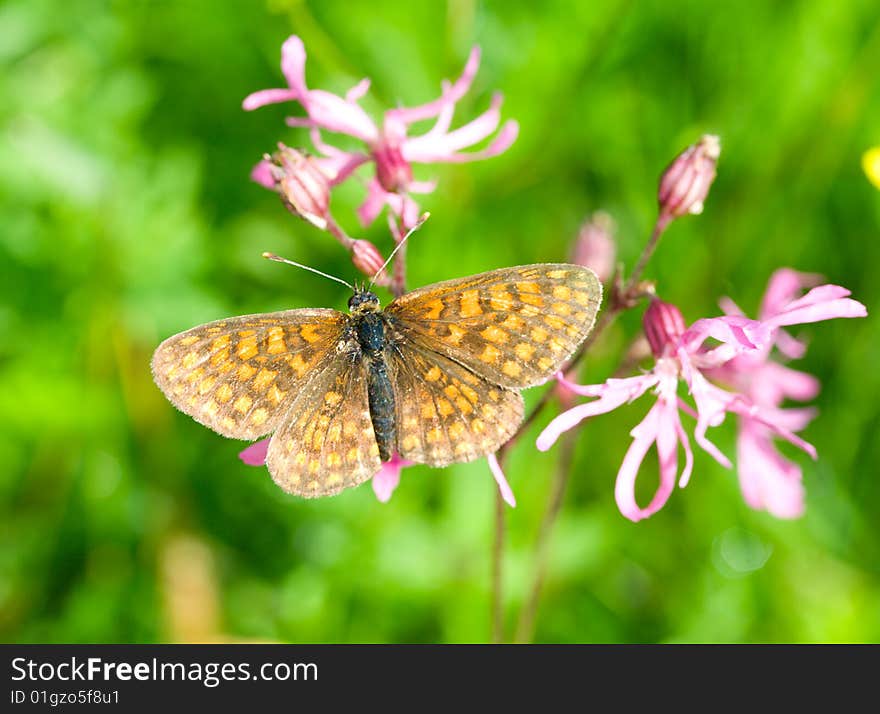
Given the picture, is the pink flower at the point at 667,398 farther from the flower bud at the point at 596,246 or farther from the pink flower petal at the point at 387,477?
the flower bud at the point at 596,246

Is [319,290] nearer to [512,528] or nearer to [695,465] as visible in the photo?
[512,528]

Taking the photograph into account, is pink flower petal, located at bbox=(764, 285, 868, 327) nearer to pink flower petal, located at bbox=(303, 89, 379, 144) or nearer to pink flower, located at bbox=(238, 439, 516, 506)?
pink flower, located at bbox=(238, 439, 516, 506)

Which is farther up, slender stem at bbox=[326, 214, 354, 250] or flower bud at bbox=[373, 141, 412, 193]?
flower bud at bbox=[373, 141, 412, 193]

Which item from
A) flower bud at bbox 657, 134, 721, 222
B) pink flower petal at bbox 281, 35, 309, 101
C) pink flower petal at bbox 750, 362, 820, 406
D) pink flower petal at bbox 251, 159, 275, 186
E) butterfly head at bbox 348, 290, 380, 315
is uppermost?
pink flower petal at bbox 281, 35, 309, 101

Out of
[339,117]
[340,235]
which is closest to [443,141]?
[339,117]

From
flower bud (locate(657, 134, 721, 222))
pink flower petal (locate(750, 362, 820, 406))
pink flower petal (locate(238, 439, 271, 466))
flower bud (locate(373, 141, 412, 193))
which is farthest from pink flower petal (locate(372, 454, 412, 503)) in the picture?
pink flower petal (locate(750, 362, 820, 406))

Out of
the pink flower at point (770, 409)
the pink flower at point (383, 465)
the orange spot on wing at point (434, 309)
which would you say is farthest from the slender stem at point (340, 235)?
the pink flower at point (770, 409)
